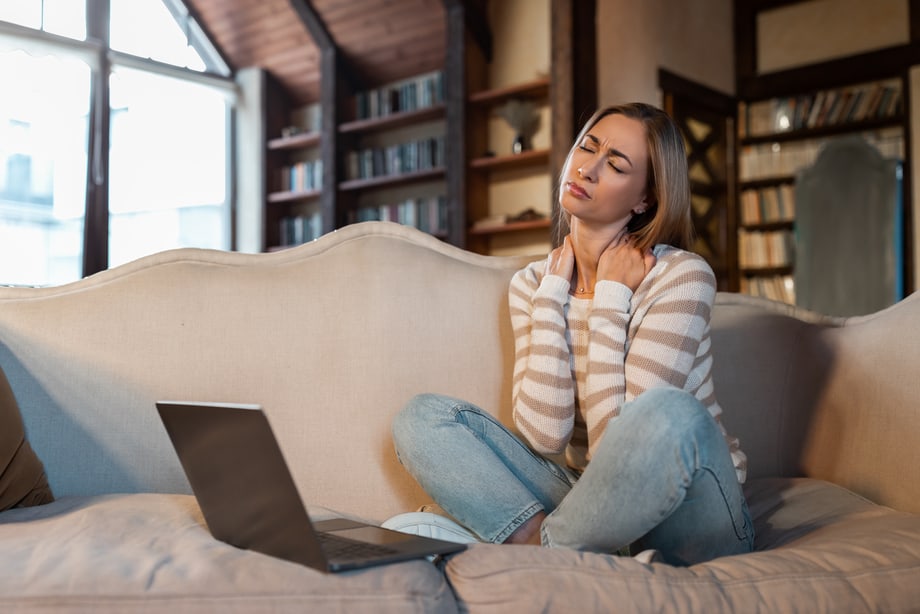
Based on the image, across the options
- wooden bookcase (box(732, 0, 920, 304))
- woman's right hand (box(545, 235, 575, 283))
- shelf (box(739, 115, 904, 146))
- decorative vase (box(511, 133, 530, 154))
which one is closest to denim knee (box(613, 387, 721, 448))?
woman's right hand (box(545, 235, 575, 283))

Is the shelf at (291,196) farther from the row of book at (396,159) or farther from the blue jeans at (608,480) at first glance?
the blue jeans at (608,480)

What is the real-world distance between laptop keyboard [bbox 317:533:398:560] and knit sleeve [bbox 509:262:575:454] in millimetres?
450

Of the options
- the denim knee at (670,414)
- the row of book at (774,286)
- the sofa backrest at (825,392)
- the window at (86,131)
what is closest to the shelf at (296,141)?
the window at (86,131)

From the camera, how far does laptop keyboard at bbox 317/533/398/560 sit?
1190 millimetres

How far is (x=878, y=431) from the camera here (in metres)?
1.75

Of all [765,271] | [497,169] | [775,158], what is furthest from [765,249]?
[497,169]

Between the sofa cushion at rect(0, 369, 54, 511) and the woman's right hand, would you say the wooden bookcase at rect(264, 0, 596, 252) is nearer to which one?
the woman's right hand

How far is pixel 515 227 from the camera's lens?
531 centimetres

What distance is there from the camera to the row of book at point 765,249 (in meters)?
6.24

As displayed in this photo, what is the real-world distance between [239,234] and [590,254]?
5.57 m

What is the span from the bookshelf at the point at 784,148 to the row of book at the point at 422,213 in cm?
208

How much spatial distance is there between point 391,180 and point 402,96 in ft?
1.87

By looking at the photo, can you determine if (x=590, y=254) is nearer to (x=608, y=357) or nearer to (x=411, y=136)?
(x=608, y=357)

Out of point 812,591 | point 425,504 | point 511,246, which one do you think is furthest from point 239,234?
point 812,591
